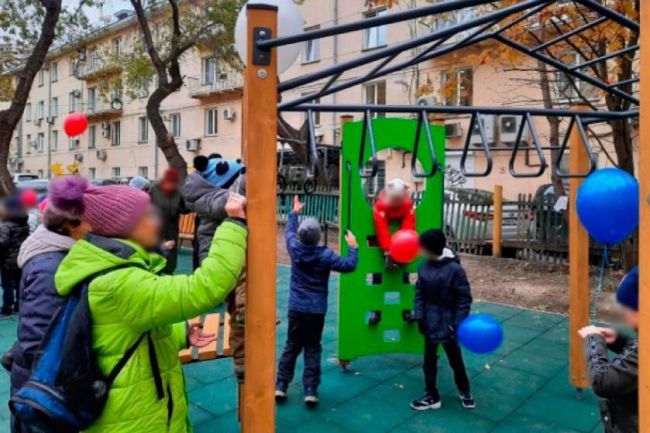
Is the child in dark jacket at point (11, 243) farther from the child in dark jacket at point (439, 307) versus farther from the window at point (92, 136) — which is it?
the window at point (92, 136)

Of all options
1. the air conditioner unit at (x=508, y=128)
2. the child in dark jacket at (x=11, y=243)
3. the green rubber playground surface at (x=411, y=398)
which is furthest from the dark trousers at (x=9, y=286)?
the air conditioner unit at (x=508, y=128)

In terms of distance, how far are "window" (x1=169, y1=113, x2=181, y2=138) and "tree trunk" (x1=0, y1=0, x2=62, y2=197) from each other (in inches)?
719

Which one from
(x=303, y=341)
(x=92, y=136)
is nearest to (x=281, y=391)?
(x=303, y=341)

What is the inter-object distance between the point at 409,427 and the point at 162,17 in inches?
618

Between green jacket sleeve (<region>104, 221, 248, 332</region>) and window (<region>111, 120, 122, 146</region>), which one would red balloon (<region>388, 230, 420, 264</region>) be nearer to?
green jacket sleeve (<region>104, 221, 248, 332</region>)

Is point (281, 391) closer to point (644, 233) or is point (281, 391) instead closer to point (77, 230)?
point (77, 230)

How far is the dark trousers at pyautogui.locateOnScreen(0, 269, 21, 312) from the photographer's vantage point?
5684 mm

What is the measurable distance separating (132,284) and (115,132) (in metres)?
31.5

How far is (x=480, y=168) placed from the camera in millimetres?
16453

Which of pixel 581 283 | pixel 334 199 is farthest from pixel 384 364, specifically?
pixel 334 199

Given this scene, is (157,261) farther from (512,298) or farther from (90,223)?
(512,298)

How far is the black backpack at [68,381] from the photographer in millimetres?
1611

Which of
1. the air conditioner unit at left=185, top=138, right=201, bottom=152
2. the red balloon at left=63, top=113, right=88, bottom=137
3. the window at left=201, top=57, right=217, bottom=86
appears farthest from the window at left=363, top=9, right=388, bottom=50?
the red balloon at left=63, top=113, right=88, bottom=137

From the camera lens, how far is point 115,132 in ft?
100
